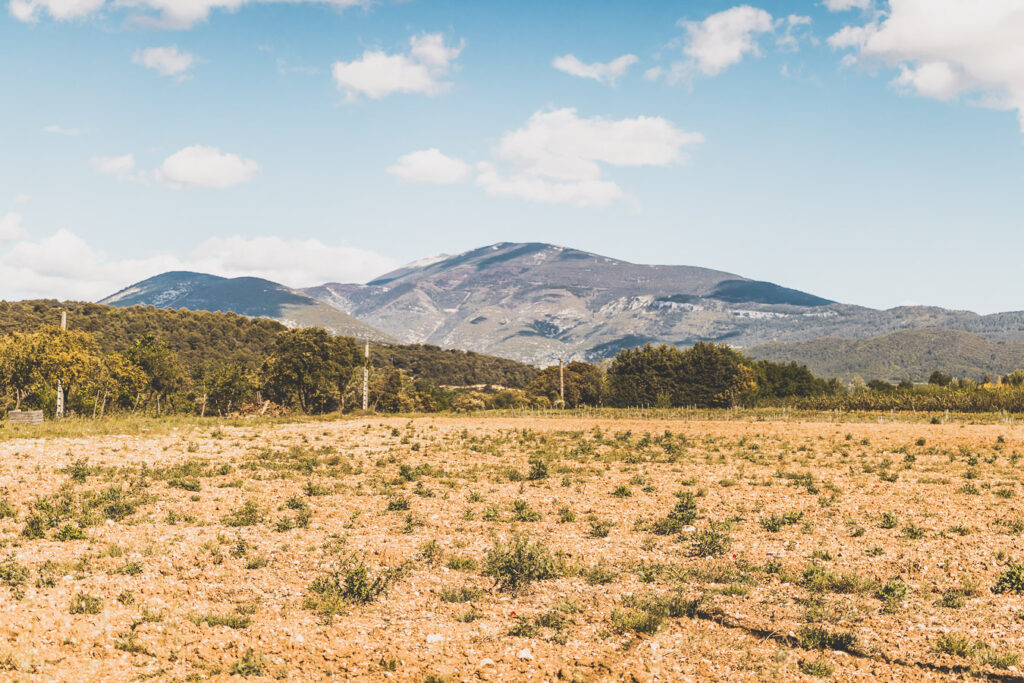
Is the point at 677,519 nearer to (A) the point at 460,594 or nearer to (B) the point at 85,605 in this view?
(A) the point at 460,594

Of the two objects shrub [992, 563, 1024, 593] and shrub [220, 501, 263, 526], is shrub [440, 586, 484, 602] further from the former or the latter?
shrub [992, 563, 1024, 593]

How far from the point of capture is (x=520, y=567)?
53.8 ft

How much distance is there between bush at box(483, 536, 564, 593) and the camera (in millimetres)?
16031

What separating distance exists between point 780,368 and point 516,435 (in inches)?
5373

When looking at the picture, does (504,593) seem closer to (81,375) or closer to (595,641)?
(595,641)

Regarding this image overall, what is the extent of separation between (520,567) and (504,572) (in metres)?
0.40

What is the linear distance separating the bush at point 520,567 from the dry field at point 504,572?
0.22 feet

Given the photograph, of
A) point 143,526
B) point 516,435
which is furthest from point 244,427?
point 143,526

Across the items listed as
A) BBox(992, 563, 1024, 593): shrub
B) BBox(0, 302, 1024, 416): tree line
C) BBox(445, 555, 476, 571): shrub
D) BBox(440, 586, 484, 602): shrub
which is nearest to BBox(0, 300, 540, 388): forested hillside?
BBox(0, 302, 1024, 416): tree line

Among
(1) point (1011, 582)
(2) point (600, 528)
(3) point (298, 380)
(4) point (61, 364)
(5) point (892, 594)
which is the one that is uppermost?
(4) point (61, 364)

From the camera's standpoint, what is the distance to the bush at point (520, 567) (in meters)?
16.0

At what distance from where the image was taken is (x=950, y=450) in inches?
1486

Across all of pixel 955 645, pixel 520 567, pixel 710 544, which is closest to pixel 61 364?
pixel 520 567

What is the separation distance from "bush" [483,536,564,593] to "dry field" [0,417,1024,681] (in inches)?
2.6
